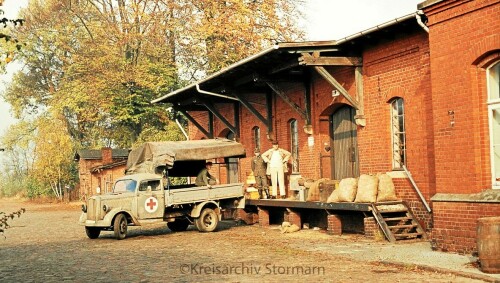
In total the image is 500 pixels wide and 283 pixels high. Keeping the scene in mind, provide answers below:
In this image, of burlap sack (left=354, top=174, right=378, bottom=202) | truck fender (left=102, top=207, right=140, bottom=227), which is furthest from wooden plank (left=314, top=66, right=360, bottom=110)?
truck fender (left=102, top=207, right=140, bottom=227)

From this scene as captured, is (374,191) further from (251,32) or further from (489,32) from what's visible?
(251,32)

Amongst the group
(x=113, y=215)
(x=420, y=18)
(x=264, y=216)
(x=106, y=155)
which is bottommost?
(x=264, y=216)

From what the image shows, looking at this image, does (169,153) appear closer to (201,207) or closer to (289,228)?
(201,207)

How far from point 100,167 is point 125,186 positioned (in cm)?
2714

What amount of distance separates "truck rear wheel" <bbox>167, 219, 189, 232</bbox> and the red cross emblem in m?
2.05

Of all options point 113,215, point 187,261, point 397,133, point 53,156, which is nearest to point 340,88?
point 397,133

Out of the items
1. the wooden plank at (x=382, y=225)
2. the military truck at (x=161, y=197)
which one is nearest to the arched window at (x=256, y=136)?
the military truck at (x=161, y=197)

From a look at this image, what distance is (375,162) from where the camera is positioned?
16422 mm

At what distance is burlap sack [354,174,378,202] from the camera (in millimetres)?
15031

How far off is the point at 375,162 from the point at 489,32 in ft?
18.7

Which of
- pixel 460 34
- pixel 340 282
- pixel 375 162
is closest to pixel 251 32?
pixel 375 162

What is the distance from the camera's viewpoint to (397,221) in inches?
584

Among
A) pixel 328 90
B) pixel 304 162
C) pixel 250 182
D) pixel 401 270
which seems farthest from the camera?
pixel 250 182

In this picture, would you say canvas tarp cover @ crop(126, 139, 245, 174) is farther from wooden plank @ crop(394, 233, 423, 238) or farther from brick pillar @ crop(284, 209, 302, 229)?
wooden plank @ crop(394, 233, 423, 238)
